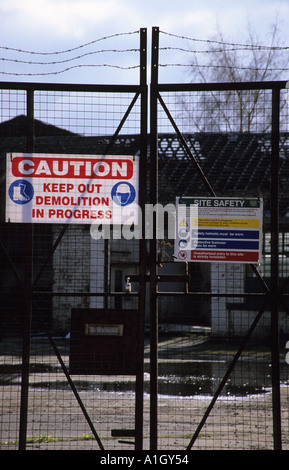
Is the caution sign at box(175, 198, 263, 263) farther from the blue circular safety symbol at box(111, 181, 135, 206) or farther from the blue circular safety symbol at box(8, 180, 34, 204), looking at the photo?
the blue circular safety symbol at box(8, 180, 34, 204)

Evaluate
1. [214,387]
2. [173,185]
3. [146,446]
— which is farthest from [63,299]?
[146,446]

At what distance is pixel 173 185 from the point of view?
23.8m

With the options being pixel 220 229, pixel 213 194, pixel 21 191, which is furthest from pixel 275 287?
pixel 21 191

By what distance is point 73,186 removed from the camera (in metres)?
6.62

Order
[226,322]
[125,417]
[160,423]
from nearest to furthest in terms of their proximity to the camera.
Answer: [160,423] → [125,417] → [226,322]

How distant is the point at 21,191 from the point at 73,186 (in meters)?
0.57

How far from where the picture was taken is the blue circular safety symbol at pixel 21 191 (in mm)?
6598

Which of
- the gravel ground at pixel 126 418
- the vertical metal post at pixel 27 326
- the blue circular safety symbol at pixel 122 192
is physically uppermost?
the blue circular safety symbol at pixel 122 192

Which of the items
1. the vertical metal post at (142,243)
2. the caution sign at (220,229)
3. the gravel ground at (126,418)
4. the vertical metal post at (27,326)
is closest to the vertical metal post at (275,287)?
the caution sign at (220,229)

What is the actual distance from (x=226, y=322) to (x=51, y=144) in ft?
32.8

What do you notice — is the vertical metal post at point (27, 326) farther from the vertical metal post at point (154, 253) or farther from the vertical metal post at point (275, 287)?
the vertical metal post at point (275, 287)

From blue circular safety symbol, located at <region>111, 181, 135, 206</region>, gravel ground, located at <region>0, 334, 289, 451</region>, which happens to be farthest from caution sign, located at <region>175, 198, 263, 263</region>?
gravel ground, located at <region>0, 334, 289, 451</region>

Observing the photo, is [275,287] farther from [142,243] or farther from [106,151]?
[106,151]
